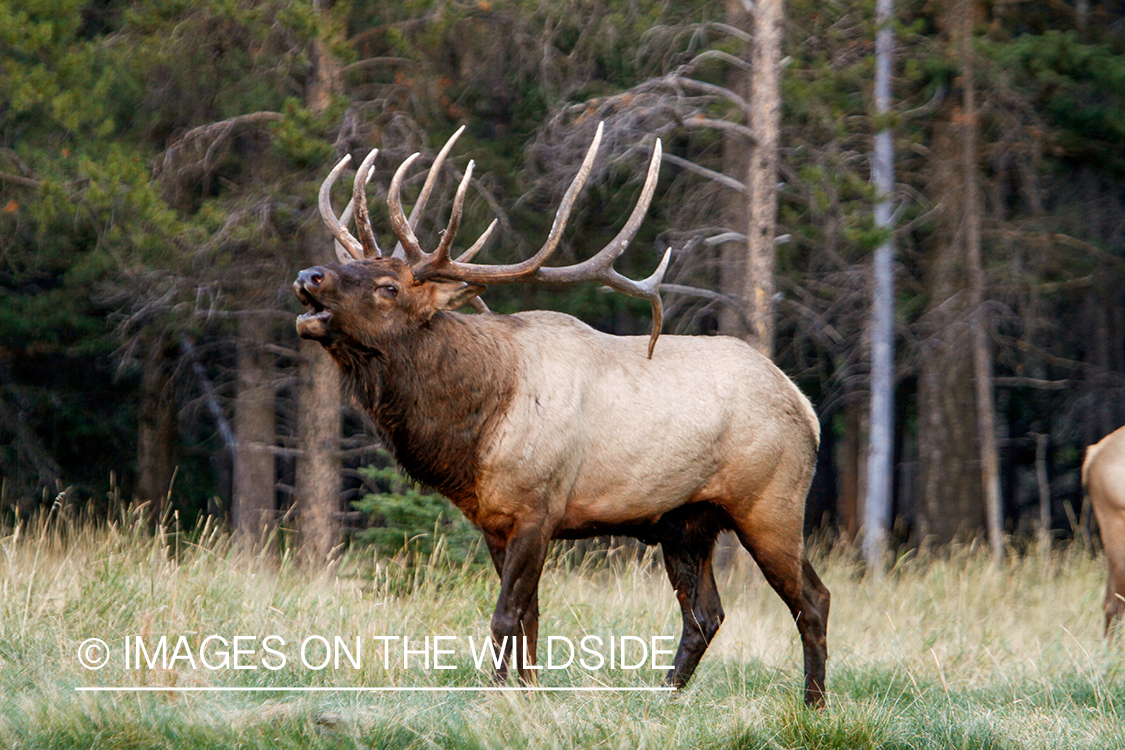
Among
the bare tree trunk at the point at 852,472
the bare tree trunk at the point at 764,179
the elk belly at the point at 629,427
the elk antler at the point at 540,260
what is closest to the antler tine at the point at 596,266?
the elk antler at the point at 540,260

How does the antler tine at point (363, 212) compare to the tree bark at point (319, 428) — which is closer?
the antler tine at point (363, 212)

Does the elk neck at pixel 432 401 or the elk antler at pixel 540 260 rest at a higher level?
the elk antler at pixel 540 260

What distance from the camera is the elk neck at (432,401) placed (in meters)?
5.73

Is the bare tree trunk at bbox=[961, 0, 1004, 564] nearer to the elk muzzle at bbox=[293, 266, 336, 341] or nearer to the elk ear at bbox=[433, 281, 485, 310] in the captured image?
the elk ear at bbox=[433, 281, 485, 310]

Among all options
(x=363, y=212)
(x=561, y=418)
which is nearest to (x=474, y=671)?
(x=561, y=418)

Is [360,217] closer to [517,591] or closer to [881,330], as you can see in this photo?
[517,591]

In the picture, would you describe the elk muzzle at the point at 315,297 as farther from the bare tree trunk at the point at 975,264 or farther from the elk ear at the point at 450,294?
the bare tree trunk at the point at 975,264

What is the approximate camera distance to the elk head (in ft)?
18.2

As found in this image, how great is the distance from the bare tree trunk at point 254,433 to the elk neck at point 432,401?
8.00 m

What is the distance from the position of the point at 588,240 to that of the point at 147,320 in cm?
519

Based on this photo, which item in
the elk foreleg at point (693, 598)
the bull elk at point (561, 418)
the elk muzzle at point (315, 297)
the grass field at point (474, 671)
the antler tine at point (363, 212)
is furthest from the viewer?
the elk foreleg at point (693, 598)

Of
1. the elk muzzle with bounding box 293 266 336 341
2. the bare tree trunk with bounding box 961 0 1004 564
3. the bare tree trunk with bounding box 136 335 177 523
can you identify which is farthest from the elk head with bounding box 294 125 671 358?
the bare tree trunk with bounding box 136 335 177 523

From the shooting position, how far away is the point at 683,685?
6.37 metres

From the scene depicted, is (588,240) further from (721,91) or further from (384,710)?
(384,710)
